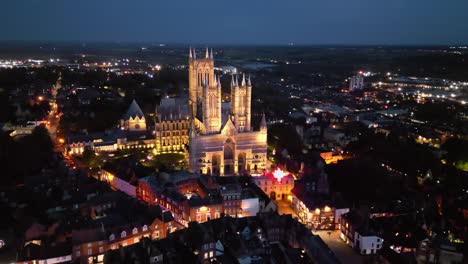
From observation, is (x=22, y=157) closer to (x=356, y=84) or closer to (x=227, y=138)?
(x=227, y=138)

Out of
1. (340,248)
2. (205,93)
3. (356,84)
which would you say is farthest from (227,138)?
(356,84)

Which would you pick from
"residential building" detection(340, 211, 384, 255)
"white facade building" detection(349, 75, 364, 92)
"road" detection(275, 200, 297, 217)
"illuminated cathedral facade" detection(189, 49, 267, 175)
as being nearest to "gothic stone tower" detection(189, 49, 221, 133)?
"illuminated cathedral facade" detection(189, 49, 267, 175)

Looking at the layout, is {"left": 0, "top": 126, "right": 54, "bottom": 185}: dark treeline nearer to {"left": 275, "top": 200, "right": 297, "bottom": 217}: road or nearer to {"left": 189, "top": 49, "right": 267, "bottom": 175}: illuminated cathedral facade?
{"left": 189, "top": 49, "right": 267, "bottom": 175}: illuminated cathedral facade

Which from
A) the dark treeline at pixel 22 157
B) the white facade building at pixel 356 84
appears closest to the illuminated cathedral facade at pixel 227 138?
the dark treeline at pixel 22 157

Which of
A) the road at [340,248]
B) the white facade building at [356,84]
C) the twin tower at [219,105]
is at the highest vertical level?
the twin tower at [219,105]

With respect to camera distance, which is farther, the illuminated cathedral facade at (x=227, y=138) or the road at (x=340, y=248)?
the illuminated cathedral facade at (x=227, y=138)

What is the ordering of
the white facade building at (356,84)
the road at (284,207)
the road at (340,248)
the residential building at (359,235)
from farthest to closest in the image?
1. the white facade building at (356,84)
2. the road at (284,207)
3. the residential building at (359,235)
4. the road at (340,248)

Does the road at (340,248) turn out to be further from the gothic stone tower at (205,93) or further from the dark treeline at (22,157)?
the dark treeline at (22,157)

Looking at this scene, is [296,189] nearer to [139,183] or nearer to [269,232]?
[269,232]

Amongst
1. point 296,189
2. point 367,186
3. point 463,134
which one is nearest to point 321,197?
point 296,189

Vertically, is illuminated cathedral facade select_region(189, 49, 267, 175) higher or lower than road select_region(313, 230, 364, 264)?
higher
